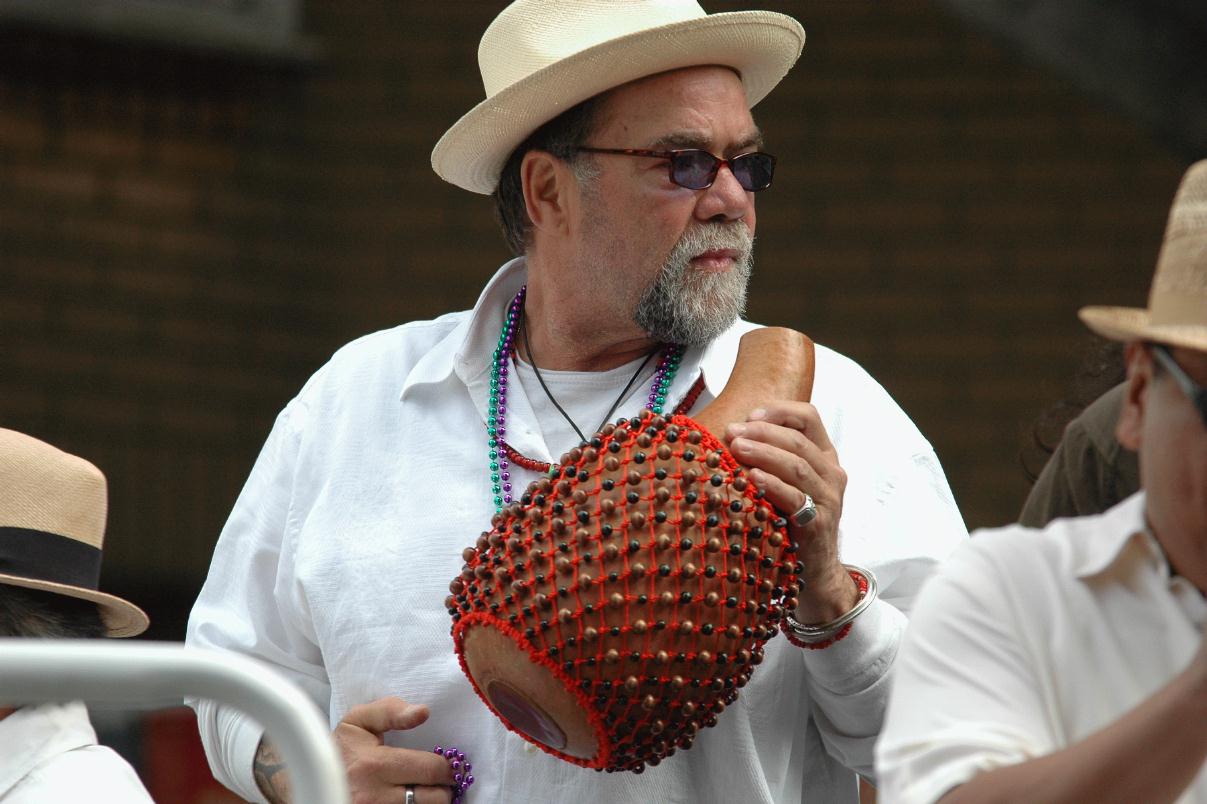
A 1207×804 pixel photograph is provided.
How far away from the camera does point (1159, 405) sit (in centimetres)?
174

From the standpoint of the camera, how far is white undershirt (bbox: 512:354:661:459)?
10.1ft

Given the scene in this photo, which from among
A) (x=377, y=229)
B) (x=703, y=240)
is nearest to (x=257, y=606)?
(x=703, y=240)

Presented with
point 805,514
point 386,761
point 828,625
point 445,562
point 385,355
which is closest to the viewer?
point 805,514

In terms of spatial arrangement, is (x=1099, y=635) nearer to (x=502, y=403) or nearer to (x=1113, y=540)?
(x=1113, y=540)

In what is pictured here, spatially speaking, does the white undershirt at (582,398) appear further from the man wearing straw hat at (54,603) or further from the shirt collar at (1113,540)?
the shirt collar at (1113,540)

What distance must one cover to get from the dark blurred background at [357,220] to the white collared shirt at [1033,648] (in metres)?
5.18

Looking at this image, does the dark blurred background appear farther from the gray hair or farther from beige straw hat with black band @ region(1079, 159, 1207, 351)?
beige straw hat with black band @ region(1079, 159, 1207, 351)

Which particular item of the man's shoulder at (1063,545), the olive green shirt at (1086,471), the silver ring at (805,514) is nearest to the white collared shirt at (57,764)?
the silver ring at (805,514)

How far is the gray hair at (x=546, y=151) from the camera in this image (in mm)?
3145

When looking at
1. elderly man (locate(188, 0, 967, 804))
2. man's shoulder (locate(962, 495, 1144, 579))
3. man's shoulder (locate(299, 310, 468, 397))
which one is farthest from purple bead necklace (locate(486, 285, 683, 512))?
man's shoulder (locate(962, 495, 1144, 579))

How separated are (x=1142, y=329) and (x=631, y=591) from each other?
84cm

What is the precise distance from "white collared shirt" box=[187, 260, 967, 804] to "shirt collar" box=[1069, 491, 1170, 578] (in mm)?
854

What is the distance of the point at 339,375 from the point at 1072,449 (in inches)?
56.5

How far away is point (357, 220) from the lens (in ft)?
26.2
